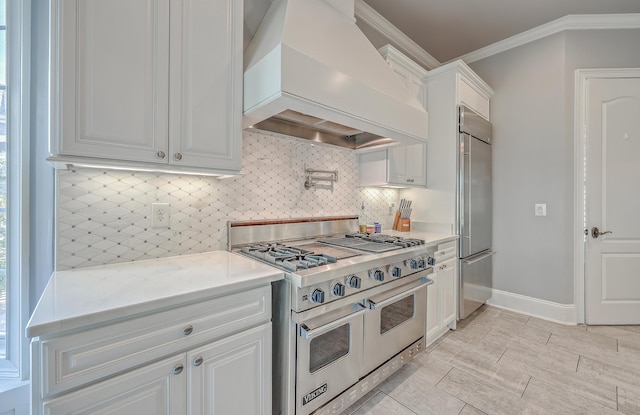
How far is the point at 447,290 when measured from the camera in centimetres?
254

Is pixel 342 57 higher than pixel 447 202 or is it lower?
higher

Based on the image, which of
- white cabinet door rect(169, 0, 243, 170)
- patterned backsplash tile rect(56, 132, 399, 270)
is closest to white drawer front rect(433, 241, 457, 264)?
patterned backsplash tile rect(56, 132, 399, 270)

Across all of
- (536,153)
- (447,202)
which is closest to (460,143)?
(447,202)

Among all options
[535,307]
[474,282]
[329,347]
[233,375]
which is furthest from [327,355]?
[535,307]

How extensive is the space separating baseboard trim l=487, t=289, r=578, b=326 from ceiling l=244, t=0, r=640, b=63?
2905 mm

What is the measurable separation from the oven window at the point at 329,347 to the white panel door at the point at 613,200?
9.49ft

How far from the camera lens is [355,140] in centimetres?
248

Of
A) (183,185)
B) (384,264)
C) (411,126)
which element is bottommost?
(384,264)

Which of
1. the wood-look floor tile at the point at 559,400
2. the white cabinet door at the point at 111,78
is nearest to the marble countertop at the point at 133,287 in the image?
the white cabinet door at the point at 111,78

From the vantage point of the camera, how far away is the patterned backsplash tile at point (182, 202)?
1320 mm

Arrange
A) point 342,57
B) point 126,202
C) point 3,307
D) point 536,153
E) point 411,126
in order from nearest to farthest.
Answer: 1. point 3,307
2. point 126,202
3. point 342,57
4. point 411,126
5. point 536,153

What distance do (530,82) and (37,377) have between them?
430cm

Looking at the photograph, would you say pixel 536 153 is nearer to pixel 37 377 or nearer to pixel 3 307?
pixel 37 377

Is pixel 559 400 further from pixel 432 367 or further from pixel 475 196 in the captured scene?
pixel 475 196
